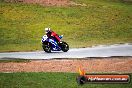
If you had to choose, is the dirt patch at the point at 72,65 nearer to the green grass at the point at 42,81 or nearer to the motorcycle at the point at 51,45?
the green grass at the point at 42,81

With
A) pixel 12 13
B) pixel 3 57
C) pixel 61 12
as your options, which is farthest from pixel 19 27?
pixel 3 57

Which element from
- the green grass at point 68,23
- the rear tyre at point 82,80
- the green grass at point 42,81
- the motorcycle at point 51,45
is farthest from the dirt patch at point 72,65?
the green grass at point 68,23

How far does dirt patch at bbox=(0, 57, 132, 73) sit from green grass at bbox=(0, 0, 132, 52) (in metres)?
11.7

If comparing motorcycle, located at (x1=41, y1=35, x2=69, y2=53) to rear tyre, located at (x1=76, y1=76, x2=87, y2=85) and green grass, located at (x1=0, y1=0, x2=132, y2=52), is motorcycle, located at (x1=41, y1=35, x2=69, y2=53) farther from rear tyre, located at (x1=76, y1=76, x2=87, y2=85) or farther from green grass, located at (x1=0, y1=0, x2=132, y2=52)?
rear tyre, located at (x1=76, y1=76, x2=87, y2=85)

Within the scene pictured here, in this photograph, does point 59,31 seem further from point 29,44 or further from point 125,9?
point 125,9

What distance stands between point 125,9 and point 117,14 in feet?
10.5

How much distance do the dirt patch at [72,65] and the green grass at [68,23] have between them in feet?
38.5

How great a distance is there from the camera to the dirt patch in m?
22.5

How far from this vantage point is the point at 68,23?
1913 inches

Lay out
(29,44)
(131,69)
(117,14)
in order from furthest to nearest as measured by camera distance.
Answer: (117,14) → (29,44) → (131,69)

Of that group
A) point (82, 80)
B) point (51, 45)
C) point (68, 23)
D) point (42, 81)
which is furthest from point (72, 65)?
point (68, 23)

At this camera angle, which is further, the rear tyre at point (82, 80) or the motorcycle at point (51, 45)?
the motorcycle at point (51, 45)

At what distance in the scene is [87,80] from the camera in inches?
669

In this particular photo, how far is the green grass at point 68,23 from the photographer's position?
136ft
